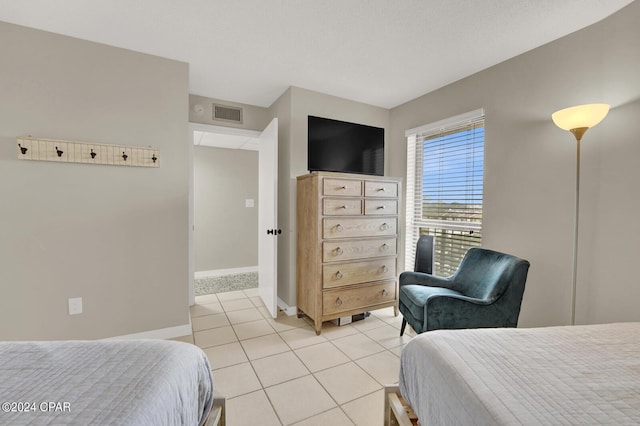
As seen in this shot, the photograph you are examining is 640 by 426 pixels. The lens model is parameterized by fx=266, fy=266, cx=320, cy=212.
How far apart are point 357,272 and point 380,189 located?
0.88 m

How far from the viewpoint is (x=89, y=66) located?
83.7 inches

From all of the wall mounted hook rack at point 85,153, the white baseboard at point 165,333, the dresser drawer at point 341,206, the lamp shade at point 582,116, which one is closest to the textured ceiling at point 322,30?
the lamp shade at point 582,116

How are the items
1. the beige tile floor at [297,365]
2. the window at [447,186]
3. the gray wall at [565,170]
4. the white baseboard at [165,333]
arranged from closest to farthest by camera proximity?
the beige tile floor at [297,365] < the gray wall at [565,170] < the white baseboard at [165,333] < the window at [447,186]

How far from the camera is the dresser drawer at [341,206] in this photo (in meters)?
2.48

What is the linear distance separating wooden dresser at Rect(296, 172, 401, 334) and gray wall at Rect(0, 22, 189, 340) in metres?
1.15

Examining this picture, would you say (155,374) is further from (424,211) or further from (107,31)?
(424,211)

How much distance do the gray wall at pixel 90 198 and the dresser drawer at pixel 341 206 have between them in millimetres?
1329

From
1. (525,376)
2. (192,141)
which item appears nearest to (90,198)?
(192,141)

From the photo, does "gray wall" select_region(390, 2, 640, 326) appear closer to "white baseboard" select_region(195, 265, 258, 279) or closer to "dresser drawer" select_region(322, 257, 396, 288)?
"dresser drawer" select_region(322, 257, 396, 288)

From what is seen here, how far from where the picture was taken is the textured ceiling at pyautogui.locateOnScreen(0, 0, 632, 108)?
1.71 meters

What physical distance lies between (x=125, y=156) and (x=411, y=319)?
2713 millimetres

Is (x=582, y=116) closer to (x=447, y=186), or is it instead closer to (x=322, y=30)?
(x=447, y=186)

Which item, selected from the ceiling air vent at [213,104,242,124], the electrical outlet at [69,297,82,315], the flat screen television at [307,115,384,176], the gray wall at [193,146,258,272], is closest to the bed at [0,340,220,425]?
the electrical outlet at [69,297,82,315]

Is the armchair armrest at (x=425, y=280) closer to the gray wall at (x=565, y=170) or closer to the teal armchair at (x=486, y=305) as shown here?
the teal armchair at (x=486, y=305)
